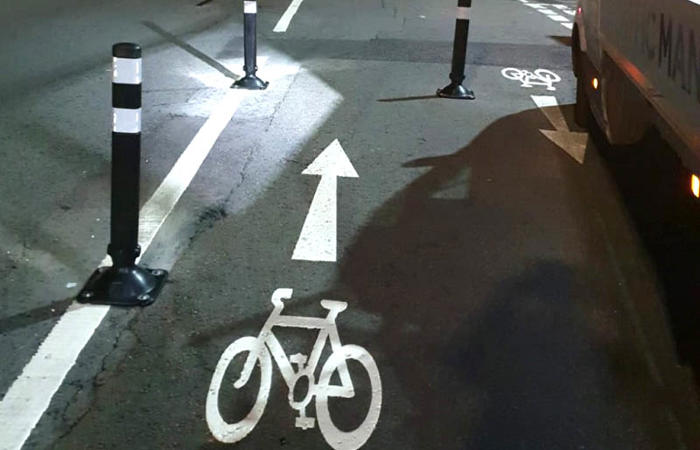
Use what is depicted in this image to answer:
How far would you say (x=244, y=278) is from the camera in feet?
16.3

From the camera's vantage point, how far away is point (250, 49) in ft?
30.0

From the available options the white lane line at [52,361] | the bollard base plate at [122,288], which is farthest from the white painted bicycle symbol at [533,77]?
the bollard base plate at [122,288]

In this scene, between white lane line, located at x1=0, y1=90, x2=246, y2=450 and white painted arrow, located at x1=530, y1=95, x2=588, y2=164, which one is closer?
white lane line, located at x1=0, y1=90, x2=246, y2=450

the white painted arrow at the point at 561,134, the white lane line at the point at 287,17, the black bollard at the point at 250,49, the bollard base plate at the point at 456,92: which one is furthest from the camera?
the white lane line at the point at 287,17

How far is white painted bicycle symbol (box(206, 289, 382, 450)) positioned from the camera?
11.8 feet

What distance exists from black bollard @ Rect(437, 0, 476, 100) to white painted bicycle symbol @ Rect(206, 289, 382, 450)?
496cm

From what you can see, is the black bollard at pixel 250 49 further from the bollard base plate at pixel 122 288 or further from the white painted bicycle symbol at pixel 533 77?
the bollard base plate at pixel 122 288

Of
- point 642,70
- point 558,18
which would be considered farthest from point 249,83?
point 558,18

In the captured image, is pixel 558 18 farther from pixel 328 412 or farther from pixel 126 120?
pixel 328 412

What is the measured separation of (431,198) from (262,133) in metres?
2.16

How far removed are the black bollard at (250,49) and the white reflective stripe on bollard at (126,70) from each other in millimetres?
4837

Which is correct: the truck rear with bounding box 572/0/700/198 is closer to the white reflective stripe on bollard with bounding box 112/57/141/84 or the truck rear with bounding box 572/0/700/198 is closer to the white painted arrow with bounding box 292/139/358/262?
the white painted arrow with bounding box 292/139/358/262

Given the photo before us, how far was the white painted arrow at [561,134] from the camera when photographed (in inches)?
295

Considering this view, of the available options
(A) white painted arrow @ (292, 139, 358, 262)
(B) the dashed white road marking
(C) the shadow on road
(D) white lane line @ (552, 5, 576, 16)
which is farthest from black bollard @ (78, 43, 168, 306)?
(D) white lane line @ (552, 5, 576, 16)
